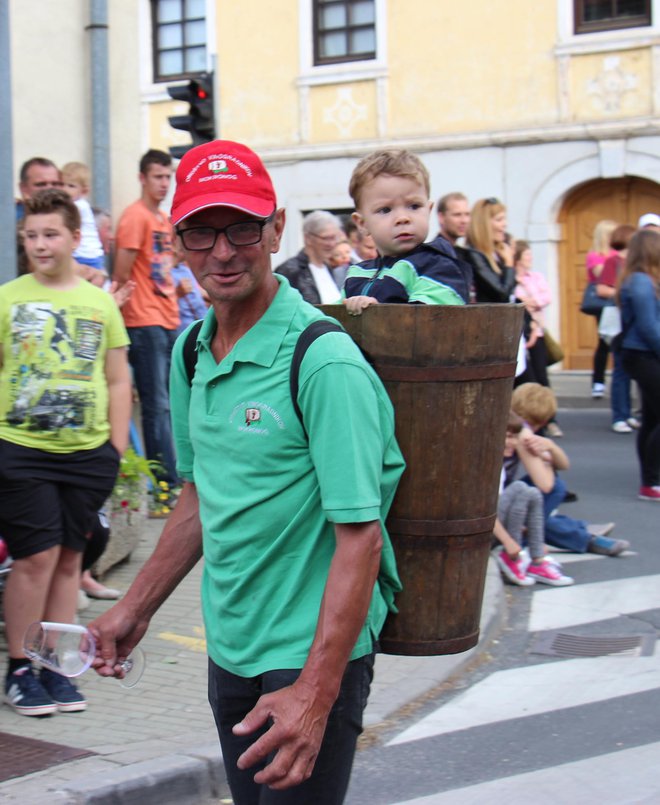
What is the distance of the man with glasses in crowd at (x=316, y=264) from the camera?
8.41 metres

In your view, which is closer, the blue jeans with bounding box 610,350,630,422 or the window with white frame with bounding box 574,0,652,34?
the blue jeans with bounding box 610,350,630,422

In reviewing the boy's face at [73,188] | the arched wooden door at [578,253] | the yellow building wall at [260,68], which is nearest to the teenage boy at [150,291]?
the boy's face at [73,188]

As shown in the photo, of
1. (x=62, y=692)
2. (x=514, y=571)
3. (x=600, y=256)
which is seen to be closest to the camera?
(x=62, y=692)

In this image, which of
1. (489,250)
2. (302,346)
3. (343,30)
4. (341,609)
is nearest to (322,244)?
(489,250)

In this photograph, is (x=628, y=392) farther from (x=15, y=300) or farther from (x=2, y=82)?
(x=15, y=300)

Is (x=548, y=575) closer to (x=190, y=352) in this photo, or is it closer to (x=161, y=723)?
(x=161, y=723)

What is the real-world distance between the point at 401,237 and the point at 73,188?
512cm

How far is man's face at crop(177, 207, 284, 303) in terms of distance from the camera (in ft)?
8.34

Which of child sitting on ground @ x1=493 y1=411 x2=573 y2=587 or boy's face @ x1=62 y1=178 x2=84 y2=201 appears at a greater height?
boy's face @ x1=62 y1=178 x2=84 y2=201

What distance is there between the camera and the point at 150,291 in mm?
8633

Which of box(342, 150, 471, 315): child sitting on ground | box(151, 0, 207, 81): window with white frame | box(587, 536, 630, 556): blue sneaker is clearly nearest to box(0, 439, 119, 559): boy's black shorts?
box(342, 150, 471, 315): child sitting on ground

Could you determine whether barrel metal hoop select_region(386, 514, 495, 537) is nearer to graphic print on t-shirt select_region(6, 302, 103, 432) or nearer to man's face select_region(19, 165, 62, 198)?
graphic print on t-shirt select_region(6, 302, 103, 432)

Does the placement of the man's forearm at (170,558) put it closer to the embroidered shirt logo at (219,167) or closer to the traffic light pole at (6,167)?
the embroidered shirt logo at (219,167)

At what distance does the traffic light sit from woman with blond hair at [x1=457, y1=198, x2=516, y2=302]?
7.18 feet
